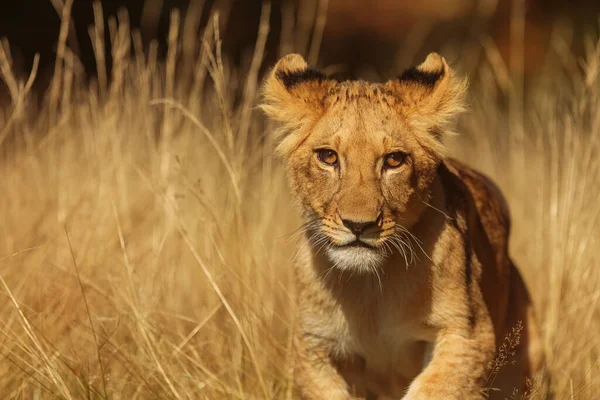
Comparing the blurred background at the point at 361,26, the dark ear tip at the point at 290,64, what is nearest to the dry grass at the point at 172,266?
the dark ear tip at the point at 290,64

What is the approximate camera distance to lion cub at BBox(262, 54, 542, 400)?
12.9ft

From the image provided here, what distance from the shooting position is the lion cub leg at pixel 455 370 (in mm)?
3924

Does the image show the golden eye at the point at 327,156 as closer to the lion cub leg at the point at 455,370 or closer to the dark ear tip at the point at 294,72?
the dark ear tip at the point at 294,72

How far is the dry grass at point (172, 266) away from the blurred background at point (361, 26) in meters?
6.22

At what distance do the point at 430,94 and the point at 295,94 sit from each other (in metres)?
0.56

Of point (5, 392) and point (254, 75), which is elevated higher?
point (254, 75)

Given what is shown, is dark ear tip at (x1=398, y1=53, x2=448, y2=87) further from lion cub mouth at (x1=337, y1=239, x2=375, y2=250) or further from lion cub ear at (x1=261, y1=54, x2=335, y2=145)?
lion cub mouth at (x1=337, y1=239, x2=375, y2=250)

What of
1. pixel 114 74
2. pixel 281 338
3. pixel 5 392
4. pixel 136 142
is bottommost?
pixel 5 392

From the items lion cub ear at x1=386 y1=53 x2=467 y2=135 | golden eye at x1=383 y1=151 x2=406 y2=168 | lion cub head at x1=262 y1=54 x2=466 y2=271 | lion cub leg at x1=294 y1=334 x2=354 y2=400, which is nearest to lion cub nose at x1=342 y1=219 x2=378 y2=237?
lion cub head at x1=262 y1=54 x2=466 y2=271

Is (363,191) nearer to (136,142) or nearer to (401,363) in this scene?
(401,363)

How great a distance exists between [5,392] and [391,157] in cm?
193

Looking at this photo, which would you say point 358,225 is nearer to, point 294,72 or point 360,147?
point 360,147

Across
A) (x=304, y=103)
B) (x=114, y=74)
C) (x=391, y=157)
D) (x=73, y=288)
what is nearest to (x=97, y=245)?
(x=73, y=288)

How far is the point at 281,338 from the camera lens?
5.15m
